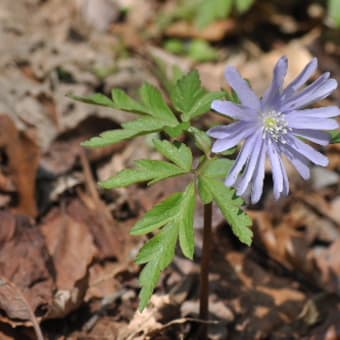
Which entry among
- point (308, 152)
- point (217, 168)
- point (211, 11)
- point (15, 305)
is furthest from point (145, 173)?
point (211, 11)

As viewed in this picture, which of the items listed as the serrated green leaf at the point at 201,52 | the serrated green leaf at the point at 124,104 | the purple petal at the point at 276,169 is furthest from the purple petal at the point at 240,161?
the serrated green leaf at the point at 201,52

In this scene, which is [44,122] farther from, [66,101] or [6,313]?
[6,313]

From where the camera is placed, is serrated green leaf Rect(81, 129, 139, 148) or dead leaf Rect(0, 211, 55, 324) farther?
dead leaf Rect(0, 211, 55, 324)

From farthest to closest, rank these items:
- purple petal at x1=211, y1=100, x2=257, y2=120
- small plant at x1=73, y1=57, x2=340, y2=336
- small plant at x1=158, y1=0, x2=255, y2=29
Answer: small plant at x1=158, y1=0, x2=255, y2=29, small plant at x1=73, y1=57, x2=340, y2=336, purple petal at x1=211, y1=100, x2=257, y2=120

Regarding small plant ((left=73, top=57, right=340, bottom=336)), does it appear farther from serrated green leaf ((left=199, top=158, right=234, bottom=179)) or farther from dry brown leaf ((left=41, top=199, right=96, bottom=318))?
dry brown leaf ((left=41, top=199, right=96, bottom=318))

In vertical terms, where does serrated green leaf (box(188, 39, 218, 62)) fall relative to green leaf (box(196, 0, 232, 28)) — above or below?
below

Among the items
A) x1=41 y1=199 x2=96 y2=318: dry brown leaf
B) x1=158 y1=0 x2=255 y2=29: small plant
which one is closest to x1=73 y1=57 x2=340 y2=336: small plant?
x1=41 y1=199 x2=96 y2=318: dry brown leaf

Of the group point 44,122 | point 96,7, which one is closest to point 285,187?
point 44,122

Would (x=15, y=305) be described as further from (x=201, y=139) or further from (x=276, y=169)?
(x=276, y=169)
